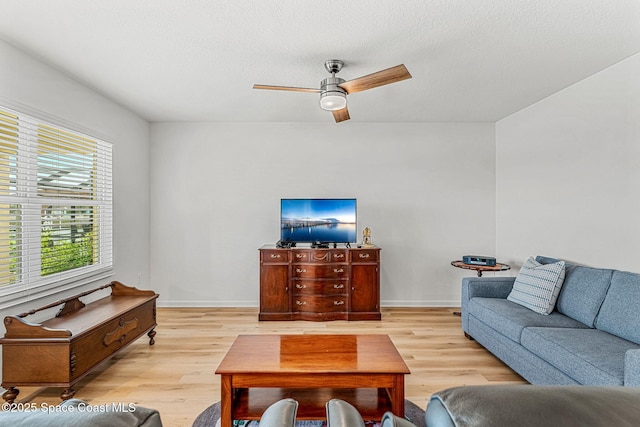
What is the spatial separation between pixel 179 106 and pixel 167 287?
246 centimetres

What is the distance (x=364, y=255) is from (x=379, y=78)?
222cm

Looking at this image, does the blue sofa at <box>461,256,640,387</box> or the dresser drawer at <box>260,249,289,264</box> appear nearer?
the blue sofa at <box>461,256,640,387</box>

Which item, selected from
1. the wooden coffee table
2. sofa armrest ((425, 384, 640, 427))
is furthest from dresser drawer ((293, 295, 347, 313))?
sofa armrest ((425, 384, 640, 427))

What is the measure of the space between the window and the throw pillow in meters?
4.18

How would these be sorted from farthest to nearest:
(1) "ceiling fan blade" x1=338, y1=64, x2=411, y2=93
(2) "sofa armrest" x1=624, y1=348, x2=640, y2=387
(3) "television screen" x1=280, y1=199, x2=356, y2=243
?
1. (3) "television screen" x1=280, y1=199, x2=356, y2=243
2. (1) "ceiling fan blade" x1=338, y1=64, x2=411, y2=93
3. (2) "sofa armrest" x1=624, y1=348, x2=640, y2=387

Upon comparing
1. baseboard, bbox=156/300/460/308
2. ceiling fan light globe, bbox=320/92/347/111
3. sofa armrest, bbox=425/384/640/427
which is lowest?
baseboard, bbox=156/300/460/308

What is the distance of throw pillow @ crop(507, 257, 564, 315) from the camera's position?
271 cm

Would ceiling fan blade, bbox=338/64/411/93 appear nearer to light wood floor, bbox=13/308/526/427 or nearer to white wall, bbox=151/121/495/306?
white wall, bbox=151/121/495/306

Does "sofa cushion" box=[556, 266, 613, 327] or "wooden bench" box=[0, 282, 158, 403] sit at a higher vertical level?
"sofa cushion" box=[556, 266, 613, 327]

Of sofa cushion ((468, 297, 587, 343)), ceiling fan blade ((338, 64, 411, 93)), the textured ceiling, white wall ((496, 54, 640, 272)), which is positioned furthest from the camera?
white wall ((496, 54, 640, 272))

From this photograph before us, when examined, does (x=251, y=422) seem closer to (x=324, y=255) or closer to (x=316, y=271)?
(x=316, y=271)

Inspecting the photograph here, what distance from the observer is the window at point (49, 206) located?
238 cm

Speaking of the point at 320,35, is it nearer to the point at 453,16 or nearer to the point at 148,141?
the point at 453,16

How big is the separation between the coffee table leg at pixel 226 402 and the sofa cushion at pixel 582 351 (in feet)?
6.79
